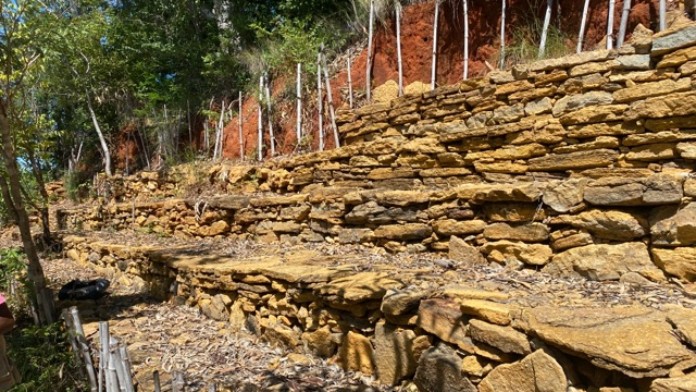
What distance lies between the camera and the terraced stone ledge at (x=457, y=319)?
191 centimetres

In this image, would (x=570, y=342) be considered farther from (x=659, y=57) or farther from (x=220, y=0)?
(x=220, y=0)

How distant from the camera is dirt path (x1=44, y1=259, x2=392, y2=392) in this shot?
3123mm

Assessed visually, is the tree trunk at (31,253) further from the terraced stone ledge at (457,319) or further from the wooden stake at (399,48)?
the wooden stake at (399,48)

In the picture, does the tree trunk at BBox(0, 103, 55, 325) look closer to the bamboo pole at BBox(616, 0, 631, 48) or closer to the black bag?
the black bag

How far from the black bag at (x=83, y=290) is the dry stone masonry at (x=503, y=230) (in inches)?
23.9

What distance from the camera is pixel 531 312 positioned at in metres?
2.28

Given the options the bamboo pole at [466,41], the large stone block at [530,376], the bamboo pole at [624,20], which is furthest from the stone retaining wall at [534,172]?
the bamboo pole at [466,41]

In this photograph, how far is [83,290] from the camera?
5.41 meters

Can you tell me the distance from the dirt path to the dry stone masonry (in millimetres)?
145

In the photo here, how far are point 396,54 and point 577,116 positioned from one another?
158 inches

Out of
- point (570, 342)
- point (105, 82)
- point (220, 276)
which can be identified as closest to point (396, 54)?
point (220, 276)

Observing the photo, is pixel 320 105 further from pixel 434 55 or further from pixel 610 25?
pixel 610 25

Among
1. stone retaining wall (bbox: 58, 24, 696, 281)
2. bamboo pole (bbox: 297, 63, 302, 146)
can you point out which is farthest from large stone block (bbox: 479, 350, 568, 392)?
bamboo pole (bbox: 297, 63, 302, 146)

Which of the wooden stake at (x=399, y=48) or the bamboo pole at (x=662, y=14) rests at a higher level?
the wooden stake at (x=399, y=48)
